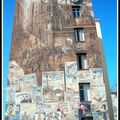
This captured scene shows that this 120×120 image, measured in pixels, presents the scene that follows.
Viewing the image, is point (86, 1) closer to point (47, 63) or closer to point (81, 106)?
point (47, 63)

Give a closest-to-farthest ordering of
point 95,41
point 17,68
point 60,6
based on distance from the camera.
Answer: point 17,68
point 95,41
point 60,6

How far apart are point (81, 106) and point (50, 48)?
4313 mm

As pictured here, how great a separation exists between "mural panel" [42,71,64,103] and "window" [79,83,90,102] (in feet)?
3.79

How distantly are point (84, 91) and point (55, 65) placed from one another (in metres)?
2.43

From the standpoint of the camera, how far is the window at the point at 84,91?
1412 cm

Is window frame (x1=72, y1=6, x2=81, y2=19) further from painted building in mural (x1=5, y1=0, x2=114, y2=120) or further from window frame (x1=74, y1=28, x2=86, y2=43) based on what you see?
window frame (x1=74, y1=28, x2=86, y2=43)

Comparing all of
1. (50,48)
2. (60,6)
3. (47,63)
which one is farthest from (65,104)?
(60,6)

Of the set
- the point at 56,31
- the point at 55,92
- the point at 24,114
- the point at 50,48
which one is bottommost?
the point at 24,114

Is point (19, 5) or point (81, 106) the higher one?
point (19, 5)

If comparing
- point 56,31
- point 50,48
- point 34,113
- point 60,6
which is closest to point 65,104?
point 34,113

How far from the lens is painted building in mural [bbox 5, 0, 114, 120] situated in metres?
13.7

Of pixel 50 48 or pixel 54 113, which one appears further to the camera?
pixel 50 48

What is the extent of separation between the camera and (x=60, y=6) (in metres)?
17.1

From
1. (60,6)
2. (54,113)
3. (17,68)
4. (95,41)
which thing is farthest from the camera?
(60,6)
